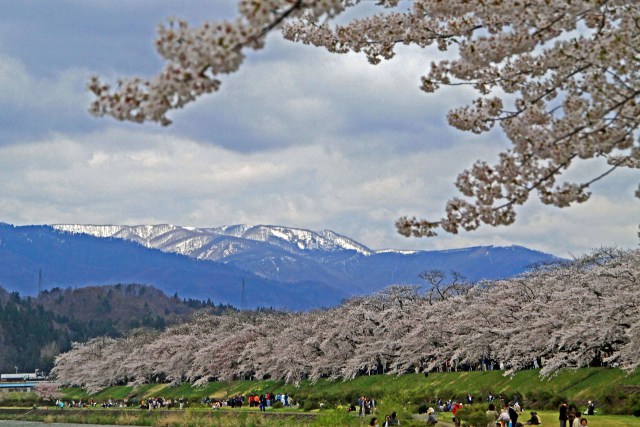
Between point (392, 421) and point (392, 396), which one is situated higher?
point (392, 396)

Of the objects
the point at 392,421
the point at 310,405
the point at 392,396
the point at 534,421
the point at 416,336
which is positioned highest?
the point at 416,336

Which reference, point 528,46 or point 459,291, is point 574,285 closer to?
point 459,291

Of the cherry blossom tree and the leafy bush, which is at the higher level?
the cherry blossom tree

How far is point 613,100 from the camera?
31.4 ft

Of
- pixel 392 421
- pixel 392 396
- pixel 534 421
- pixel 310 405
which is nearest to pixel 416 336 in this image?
pixel 310 405

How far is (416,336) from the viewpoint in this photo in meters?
76.7

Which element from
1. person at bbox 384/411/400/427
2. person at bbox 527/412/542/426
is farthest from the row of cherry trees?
person at bbox 384/411/400/427

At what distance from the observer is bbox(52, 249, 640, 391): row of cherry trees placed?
175ft

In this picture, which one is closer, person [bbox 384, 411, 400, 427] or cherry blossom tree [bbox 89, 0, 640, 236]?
cherry blossom tree [bbox 89, 0, 640, 236]

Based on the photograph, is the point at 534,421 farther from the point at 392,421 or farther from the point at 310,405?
the point at 310,405

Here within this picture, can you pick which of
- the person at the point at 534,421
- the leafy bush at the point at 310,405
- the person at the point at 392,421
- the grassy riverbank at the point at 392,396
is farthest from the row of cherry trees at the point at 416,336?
the person at the point at 392,421

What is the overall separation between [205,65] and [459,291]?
86.4 meters

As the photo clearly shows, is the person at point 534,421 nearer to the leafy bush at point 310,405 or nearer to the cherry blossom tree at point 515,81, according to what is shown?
the cherry blossom tree at point 515,81

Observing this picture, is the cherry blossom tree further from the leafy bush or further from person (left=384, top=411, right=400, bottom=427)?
the leafy bush
